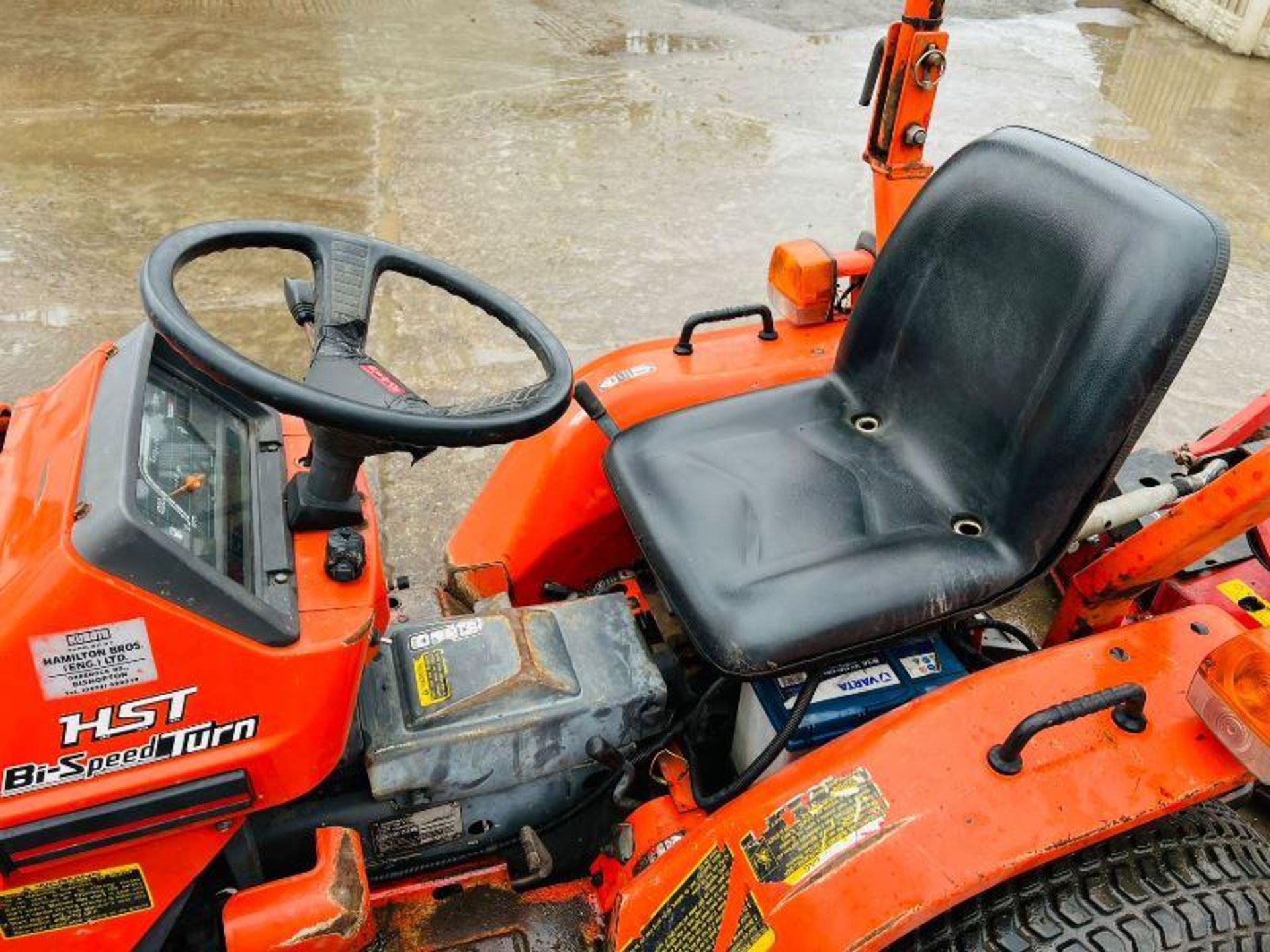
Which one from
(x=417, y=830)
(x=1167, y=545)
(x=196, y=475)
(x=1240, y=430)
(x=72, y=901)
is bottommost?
(x=417, y=830)

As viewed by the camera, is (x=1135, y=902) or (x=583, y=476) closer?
(x=1135, y=902)

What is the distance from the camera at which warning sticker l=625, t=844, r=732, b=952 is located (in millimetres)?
1266

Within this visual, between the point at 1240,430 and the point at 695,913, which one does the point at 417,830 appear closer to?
the point at 695,913

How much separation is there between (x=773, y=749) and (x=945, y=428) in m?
0.60

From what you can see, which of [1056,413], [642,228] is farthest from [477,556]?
[642,228]

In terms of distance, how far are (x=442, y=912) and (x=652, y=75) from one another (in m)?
4.94

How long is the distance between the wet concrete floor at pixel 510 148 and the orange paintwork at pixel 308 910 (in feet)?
4.01

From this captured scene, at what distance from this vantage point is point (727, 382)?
1990 mm

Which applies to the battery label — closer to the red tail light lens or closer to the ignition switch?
the red tail light lens

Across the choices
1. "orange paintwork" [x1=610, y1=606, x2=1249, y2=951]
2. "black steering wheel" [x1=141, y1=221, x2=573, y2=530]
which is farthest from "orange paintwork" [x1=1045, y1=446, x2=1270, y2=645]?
"black steering wheel" [x1=141, y1=221, x2=573, y2=530]

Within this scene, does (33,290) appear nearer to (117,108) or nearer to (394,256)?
(117,108)

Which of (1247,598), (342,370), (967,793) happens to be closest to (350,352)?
(342,370)

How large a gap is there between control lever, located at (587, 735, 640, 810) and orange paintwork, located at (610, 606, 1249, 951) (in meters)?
0.13

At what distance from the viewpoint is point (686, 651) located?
1.74m
